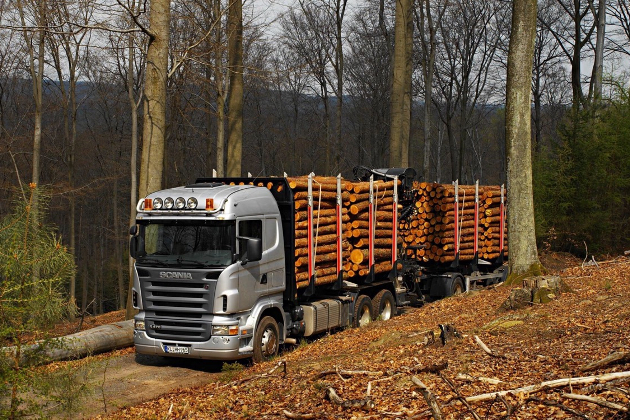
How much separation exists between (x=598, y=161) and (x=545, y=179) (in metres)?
2.04

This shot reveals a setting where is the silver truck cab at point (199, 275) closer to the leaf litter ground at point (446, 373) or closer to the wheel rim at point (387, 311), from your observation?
the leaf litter ground at point (446, 373)

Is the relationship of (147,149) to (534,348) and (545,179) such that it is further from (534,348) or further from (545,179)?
(545,179)

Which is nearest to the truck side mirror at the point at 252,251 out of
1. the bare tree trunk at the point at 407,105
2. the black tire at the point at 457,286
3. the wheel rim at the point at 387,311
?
the wheel rim at the point at 387,311

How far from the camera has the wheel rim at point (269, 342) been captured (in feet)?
36.7

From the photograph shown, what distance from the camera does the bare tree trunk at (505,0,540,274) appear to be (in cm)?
1389

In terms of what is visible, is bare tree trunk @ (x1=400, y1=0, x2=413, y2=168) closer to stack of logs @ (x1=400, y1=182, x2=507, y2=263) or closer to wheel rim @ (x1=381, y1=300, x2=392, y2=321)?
stack of logs @ (x1=400, y1=182, x2=507, y2=263)

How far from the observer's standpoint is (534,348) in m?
7.80

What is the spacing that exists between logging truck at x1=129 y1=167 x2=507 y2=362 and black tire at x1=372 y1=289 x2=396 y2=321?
0.02m

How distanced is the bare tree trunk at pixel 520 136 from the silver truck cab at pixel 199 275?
625 centimetres

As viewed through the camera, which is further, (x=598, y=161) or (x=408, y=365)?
(x=598, y=161)

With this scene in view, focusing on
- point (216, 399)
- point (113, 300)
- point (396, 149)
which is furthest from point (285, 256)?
point (113, 300)

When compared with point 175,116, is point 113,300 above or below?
below

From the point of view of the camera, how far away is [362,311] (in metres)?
14.4

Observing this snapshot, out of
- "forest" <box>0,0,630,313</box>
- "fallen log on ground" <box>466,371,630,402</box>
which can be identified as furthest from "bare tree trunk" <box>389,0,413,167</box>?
"fallen log on ground" <box>466,371,630,402</box>
